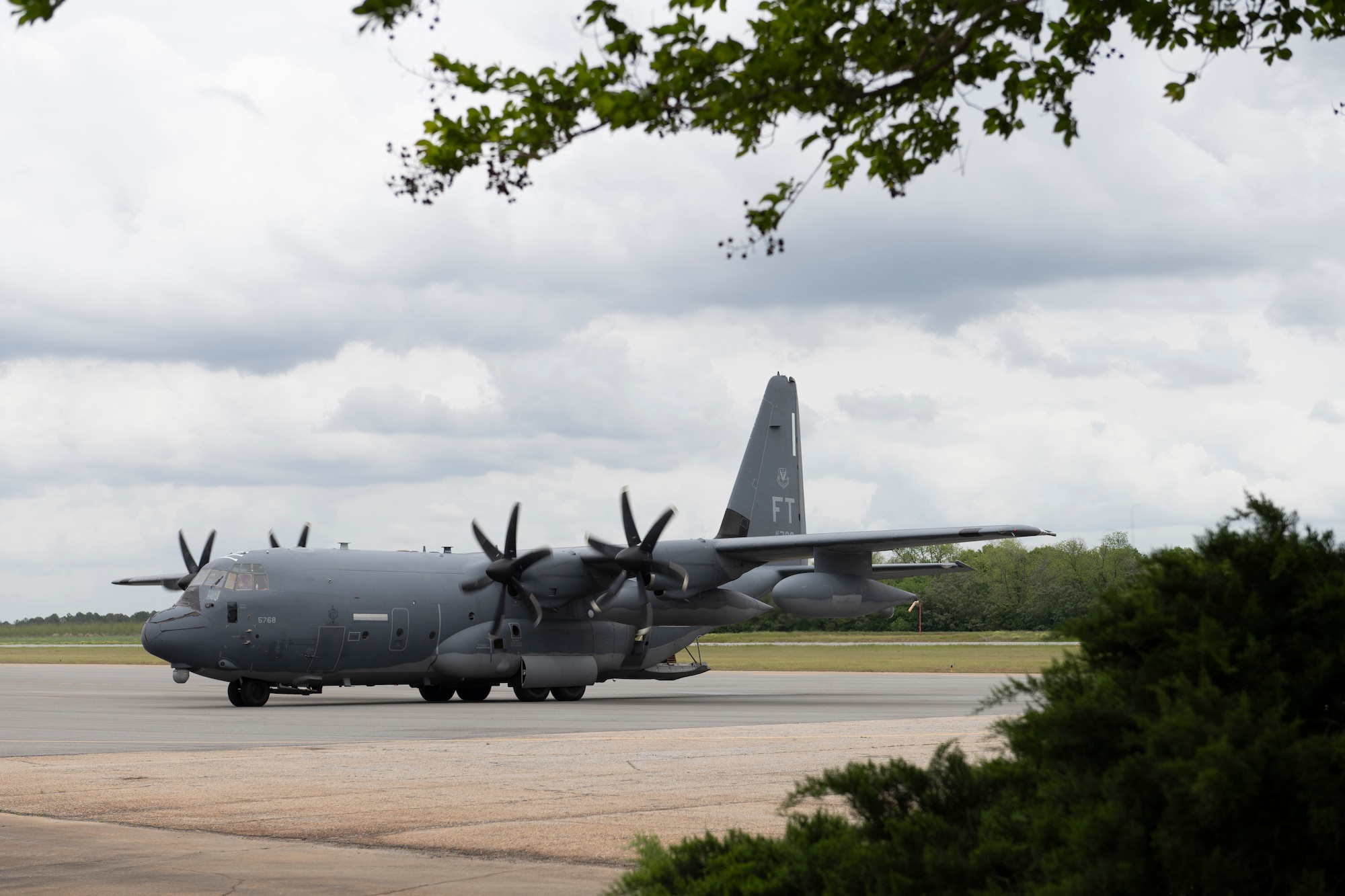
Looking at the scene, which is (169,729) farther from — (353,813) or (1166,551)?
(1166,551)

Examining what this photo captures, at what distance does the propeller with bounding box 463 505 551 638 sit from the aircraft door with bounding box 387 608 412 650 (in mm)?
1722

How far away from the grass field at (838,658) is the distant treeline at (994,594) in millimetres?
24509

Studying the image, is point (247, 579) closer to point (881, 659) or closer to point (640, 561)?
point (640, 561)

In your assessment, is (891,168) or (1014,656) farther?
(1014,656)

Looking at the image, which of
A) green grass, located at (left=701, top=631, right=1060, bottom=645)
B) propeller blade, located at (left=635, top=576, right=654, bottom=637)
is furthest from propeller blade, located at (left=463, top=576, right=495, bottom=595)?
green grass, located at (left=701, top=631, right=1060, bottom=645)

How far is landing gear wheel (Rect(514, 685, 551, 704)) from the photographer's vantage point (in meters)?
32.5

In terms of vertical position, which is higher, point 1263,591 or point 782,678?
point 1263,591

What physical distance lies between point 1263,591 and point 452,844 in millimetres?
6648

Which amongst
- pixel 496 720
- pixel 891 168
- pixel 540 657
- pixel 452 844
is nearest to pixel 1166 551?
pixel 891 168

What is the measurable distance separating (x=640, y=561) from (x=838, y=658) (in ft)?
120

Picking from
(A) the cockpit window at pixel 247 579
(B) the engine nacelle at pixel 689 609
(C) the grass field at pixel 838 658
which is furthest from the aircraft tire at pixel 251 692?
(C) the grass field at pixel 838 658

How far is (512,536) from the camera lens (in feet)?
105

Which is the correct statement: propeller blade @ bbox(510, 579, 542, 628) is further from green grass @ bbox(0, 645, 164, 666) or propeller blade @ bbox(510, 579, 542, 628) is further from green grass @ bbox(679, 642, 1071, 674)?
green grass @ bbox(0, 645, 164, 666)

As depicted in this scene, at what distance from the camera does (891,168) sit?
6578mm
